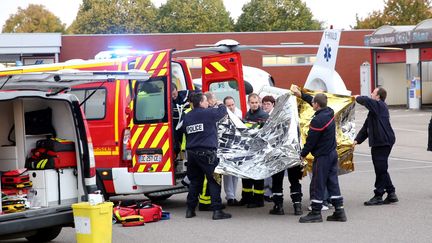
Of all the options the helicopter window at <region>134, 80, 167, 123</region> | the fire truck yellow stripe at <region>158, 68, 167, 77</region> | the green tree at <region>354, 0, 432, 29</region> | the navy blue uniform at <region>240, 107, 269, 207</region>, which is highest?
the green tree at <region>354, 0, 432, 29</region>

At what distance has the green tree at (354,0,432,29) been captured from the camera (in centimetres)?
6994

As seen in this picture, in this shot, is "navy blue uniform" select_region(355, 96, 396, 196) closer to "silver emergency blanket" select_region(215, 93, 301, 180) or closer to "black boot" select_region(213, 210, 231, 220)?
"silver emergency blanket" select_region(215, 93, 301, 180)

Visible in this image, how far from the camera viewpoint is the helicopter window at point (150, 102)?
11492mm

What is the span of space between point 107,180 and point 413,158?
10.1 meters

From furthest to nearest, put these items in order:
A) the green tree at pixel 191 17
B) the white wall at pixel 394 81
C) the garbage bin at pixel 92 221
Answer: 1. the green tree at pixel 191 17
2. the white wall at pixel 394 81
3. the garbage bin at pixel 92 221

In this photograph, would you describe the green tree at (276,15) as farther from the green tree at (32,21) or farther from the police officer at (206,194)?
the police officer at (206,194)

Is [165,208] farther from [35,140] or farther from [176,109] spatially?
[35,140]

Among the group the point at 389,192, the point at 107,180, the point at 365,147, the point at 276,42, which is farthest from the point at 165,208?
the point at 276,42

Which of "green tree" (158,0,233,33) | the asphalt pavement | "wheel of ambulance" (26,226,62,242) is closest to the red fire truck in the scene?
the asphalt pavement

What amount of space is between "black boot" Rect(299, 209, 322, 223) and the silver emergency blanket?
31.5 inches

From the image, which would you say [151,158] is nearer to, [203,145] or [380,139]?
[203,145]

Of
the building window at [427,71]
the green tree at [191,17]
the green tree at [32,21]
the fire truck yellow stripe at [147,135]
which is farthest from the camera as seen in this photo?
the green tree at [32,21]

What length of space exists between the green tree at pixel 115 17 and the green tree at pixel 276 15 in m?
11.0

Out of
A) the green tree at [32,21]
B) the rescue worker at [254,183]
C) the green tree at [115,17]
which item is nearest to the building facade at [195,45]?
the rescue worker at [254,183]
